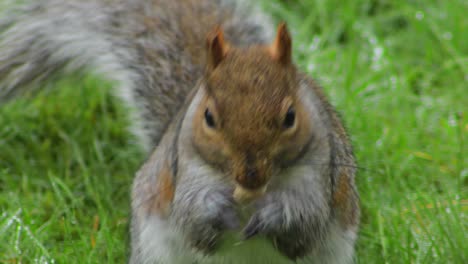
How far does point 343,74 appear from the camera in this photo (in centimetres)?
306

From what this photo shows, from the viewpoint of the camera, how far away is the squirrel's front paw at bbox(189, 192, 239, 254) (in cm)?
181

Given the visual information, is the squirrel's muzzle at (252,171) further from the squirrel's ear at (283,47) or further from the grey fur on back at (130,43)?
the grey fur on back at (130,43)

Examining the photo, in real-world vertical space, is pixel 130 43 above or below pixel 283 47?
below

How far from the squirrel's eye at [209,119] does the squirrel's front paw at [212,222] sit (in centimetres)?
16

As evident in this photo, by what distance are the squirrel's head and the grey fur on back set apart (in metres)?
0.66

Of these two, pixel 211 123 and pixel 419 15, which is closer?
pixel 211 123

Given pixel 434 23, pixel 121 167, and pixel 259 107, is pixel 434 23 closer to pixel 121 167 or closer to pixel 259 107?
pixel 121 167

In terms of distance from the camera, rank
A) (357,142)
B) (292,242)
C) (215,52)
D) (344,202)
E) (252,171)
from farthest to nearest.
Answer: (357,142)
(344,202)
(292,242)
(215,52)
(252,171)

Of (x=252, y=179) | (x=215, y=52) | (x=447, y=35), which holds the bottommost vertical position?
(x=447, y=35)

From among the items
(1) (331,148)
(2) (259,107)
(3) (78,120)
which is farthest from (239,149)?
(3) (78,120)

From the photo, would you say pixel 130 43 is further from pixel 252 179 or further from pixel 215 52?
pixel 252 179

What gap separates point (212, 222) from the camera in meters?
1.86

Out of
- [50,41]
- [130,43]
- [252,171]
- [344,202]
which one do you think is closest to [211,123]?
[252,171]

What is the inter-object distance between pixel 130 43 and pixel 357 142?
750 mm
